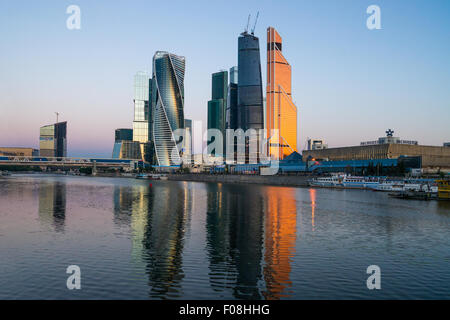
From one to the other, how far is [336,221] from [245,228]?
12.9 metres

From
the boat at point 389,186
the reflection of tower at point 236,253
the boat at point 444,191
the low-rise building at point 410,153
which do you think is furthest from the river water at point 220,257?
the low-rise building at point 410,153

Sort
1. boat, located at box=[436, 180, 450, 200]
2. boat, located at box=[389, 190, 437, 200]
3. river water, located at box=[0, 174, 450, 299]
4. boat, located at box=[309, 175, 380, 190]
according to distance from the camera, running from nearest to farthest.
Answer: river water, located at box=[0, 174, 450, 299], boat, located at box=[436, 180, 450, 200], boat, located at box=[389, 190, 437, 200], boat, located at box=[309, 175, 380, 190]

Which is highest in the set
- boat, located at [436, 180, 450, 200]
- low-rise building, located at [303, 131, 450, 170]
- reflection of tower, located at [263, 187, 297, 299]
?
low-rise building, located at [303, 131, 450, 170]

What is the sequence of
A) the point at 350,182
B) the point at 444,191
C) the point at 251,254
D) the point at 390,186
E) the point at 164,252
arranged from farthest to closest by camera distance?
the point at 350,182
the point at 390,186
the point at 444,191
the point at 164,252
the point at 251,254

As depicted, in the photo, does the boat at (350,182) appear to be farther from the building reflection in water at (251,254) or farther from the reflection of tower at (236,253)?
the reflection of tower at (236,253)

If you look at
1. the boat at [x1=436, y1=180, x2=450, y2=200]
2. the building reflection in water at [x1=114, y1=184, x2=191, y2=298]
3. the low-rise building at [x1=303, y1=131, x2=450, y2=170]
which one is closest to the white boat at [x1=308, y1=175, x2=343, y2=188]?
the boat at [x1=436, y1=180, x2=450, y2=200]

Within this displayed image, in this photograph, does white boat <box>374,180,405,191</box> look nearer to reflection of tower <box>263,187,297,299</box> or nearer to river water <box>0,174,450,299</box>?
river water <box>0,174,450,299</box>

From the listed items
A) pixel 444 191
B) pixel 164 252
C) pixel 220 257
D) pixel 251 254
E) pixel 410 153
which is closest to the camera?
pixel 220 257

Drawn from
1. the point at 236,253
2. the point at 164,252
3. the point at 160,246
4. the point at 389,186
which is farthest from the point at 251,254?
the point at 389,186

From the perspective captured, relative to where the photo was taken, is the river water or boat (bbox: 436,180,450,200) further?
boat (bbox: 436,180,450,200)

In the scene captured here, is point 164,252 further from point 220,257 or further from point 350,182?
point 350,182

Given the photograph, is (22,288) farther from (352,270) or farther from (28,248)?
(352,270)
